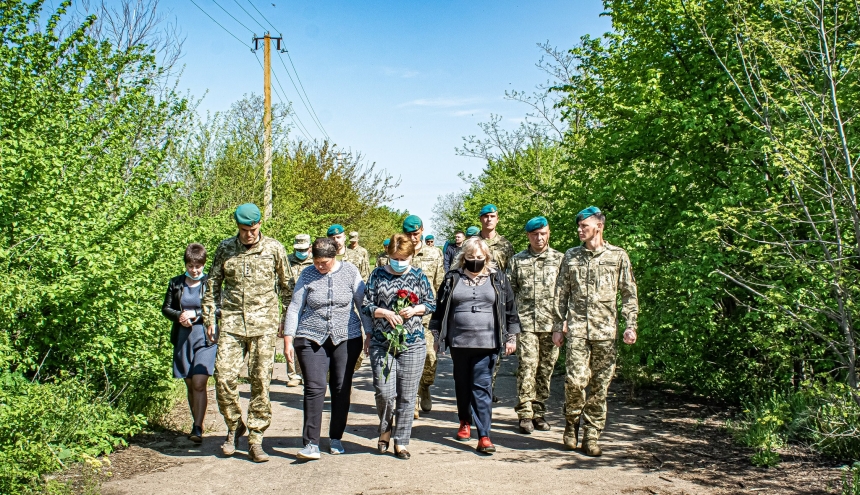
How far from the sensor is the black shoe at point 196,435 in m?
6.94

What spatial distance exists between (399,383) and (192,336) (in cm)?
210

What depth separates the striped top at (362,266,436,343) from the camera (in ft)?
21.4

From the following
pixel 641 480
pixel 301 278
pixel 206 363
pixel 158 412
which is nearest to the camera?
pixel 641 480

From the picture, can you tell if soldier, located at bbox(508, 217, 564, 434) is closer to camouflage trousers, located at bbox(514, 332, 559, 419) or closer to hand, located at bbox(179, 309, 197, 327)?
camouflage trousers, located at bbox(514, 332, 559, 419)

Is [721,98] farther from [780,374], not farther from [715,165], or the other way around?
[780,374]

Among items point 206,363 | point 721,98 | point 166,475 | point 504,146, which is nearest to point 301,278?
point 206,363

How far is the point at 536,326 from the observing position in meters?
7.55

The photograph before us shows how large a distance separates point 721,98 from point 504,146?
30.4ft

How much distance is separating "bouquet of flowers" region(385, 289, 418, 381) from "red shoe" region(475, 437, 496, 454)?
3.27 feet

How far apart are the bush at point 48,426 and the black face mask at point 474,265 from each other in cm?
307

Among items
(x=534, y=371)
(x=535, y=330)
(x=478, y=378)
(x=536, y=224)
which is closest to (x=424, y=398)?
(x=534, y=371)

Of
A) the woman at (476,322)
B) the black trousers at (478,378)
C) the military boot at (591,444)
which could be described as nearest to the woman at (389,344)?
the woman at (476,322)

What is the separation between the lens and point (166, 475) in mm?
5883

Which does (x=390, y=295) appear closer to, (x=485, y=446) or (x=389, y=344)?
(x=389, y=344)
